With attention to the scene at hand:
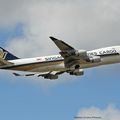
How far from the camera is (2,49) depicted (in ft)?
494

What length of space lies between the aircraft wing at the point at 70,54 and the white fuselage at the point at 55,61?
1.87m

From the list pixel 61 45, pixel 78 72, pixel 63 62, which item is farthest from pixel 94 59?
pixel 61 45

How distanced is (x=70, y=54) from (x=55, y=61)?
7.49 m

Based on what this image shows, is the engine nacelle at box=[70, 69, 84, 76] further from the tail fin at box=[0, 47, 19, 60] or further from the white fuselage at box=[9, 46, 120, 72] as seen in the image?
the tail fin at box=[0, 47, 19, 60]

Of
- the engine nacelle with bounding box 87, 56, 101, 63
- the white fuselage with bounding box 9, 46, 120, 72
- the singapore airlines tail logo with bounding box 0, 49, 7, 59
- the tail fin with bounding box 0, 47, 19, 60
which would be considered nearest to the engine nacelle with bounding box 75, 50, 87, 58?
the engine nacelle with bounding box 87, 56, 101, 63

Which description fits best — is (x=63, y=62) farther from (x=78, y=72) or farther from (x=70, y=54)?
(x=70, y=54)

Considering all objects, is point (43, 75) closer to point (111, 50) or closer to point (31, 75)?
point (31, 75)

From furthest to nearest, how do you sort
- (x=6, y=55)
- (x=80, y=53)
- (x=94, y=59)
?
(x=6, y=55) → (x=94, y=59) → (x=80, y=53)

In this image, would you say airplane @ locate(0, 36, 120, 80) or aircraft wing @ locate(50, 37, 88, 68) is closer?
aircraft wing @ locate(50, 37, 88, 68)

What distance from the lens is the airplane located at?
446 feet

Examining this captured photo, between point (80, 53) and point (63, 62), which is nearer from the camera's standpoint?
point (80, 53)

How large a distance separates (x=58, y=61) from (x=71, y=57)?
5651 mm

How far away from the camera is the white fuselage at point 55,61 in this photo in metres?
139

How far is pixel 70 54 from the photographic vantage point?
134 meters
